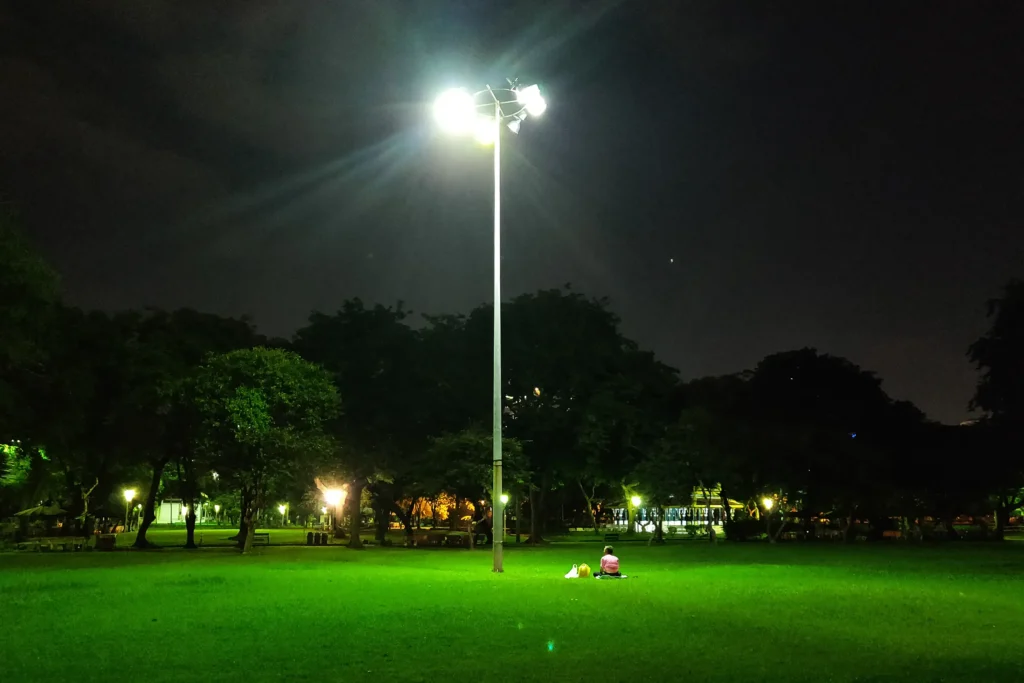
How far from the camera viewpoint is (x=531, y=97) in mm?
25156

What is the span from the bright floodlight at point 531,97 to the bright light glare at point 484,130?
1064mm

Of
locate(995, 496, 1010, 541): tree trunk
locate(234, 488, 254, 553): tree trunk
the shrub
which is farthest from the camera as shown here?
the shrub

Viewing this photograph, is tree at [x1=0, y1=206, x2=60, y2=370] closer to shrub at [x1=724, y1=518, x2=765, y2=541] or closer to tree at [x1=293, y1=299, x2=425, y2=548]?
tree at [x1=293, y1=299, x2=425, y2=548]

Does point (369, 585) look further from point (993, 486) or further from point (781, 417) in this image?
point (993, 486)

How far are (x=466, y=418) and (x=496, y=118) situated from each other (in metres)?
24.5

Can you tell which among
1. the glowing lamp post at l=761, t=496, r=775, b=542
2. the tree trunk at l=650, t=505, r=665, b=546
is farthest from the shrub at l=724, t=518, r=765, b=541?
the tree trunk at l=650, t=505, r=665, b=546

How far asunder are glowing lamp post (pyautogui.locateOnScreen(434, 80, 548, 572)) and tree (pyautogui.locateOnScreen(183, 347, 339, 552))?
48.7 feet

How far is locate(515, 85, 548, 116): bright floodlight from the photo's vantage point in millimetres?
25062

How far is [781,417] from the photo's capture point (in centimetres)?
5166

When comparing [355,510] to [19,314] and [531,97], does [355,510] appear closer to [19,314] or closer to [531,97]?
[19,314]

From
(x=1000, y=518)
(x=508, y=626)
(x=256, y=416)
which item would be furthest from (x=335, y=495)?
(x=1000, y=518)

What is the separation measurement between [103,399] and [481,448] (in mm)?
18393

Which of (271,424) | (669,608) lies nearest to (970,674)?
(669,608)

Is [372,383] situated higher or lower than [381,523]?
higher
